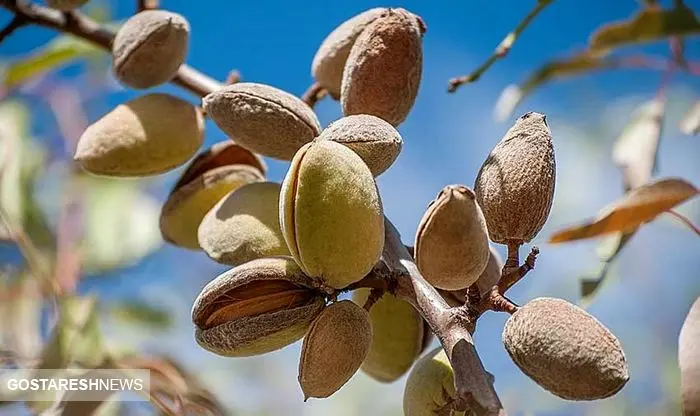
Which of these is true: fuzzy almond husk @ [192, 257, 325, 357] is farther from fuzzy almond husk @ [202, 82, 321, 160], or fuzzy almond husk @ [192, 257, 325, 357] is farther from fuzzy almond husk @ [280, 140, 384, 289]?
fuzzy almond husk @ [202, 82, 321, 160]

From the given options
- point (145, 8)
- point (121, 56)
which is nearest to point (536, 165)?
point (121, 56)

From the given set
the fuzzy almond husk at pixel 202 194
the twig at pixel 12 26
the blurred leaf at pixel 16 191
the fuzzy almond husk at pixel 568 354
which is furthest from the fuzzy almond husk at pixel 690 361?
the blurred leaf at pixel 16 191

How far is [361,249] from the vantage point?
32.5 inches

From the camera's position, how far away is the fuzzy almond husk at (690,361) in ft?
2.64

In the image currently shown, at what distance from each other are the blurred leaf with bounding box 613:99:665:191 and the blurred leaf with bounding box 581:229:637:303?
190 millimetres

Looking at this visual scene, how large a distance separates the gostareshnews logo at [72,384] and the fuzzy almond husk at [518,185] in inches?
23.8

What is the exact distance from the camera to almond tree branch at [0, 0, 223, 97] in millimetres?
1299

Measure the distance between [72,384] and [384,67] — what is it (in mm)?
613

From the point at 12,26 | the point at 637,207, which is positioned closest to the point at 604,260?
the point at 637,207

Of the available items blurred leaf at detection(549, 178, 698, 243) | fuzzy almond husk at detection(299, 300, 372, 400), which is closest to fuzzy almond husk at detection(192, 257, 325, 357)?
fuzzy almond husk at detection(299, 300, 372, 400)

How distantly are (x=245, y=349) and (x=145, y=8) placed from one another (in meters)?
0.65

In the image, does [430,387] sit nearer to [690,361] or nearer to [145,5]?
[690,361]

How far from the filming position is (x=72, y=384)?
119cm

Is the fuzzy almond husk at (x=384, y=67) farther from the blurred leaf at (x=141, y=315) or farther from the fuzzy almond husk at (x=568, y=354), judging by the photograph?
the blurred leaf at (x=141, y=315)
